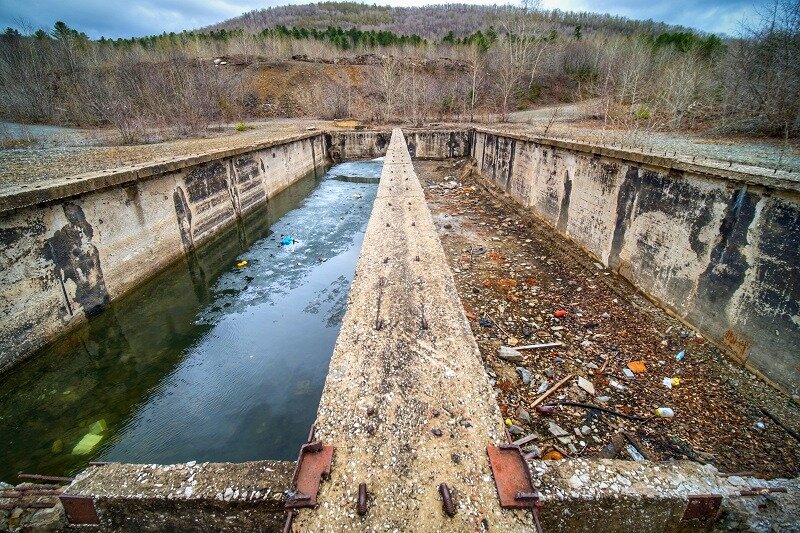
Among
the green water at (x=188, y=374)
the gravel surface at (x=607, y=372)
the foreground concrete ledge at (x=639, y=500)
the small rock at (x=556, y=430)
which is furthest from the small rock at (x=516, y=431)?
the green water at (x=188, y=374)

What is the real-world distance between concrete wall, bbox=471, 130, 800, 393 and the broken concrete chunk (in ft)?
6.23

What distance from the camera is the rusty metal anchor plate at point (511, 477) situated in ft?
4.35

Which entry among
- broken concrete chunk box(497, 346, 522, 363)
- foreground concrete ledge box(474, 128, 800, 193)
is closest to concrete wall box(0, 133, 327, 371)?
broken concrete chunk box(497, 346, 522, 363)

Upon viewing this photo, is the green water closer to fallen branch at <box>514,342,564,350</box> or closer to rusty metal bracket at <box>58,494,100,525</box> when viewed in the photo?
rusty metal bracket at <box>58,494,100,525</box>

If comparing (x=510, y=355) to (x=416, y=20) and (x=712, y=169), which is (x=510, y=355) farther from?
(x=416, y=20)

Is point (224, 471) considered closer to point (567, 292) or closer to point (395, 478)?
point (395, 478)

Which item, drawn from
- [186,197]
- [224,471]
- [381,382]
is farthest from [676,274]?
[186,197]

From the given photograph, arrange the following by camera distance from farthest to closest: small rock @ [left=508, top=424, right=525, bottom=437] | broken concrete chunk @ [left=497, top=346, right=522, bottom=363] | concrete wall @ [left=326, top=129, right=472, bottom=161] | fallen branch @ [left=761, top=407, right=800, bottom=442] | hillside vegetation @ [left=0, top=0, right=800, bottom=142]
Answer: concrete wall @ [left=326, top=129, right=472, bottom=161] < hillside vegetation @ [left=0, top=0, right=800, bottom=142] < broken concrete chunk @ [left=497, top=346, right=522, bottom=363] < small rock @ [left=508, top=424, right=525, bottom=437] < fallen branch @ [left=761, top=407, right=800, bottom=442]

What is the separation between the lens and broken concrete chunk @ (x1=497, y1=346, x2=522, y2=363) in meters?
3.79

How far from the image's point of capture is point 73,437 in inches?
132

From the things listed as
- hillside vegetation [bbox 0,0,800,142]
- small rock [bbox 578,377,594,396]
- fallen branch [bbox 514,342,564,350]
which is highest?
hillside vegetation [bbox 0,0,800,142]

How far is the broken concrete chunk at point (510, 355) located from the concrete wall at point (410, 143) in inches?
561

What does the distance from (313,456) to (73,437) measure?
10.8 feet

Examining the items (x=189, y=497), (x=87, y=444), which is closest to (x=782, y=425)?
(x=189, y=497)
